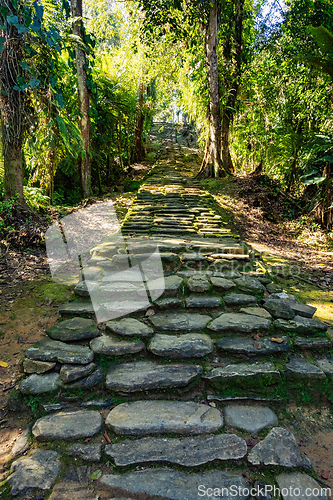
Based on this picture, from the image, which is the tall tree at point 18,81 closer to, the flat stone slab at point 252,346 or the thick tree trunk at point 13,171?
the thick tree trunk at point 13,171

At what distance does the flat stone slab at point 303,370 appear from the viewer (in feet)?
6.66

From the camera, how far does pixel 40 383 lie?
191 centimetres

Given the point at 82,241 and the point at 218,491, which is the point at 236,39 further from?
the point at 218,491

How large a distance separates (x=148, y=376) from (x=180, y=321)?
0.59 metres

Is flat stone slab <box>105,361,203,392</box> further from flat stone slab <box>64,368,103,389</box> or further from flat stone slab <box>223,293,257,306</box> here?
flat stone slab <box>223,293,257,306</box>

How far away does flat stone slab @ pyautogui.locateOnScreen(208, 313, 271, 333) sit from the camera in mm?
2344

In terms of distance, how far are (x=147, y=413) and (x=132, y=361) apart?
1.35 feet

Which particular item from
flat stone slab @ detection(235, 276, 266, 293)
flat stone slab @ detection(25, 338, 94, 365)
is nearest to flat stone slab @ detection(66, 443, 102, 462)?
flat stone slab @ detection(25, 338, 94, 365)

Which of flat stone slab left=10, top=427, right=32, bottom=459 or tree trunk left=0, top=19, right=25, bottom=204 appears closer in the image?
flat stone slab left=10, top=427, right=32, bottom=459

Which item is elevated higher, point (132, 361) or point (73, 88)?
point (73, 88)

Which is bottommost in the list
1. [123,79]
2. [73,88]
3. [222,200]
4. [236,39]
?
[222,200]

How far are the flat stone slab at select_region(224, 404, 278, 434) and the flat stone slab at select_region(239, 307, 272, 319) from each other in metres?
0.77

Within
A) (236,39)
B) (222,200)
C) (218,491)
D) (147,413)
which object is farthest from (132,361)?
(236,39)

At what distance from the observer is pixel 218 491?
4.65 ft
